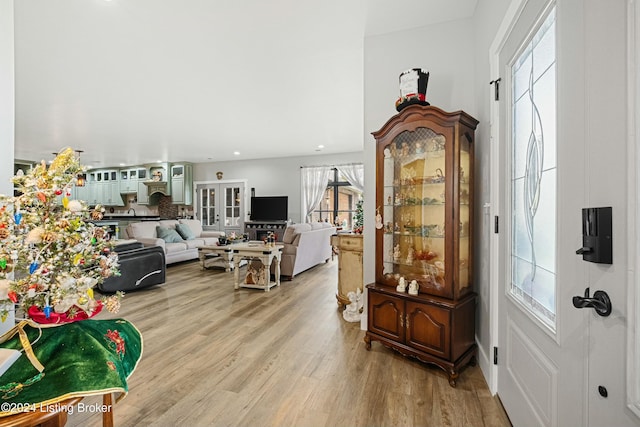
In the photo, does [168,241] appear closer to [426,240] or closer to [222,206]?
[222,206]

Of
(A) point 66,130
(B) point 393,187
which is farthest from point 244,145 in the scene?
(B) point 393,187

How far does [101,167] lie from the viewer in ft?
33.5

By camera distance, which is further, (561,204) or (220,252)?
(220,252)

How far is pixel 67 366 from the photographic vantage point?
0.91 meters

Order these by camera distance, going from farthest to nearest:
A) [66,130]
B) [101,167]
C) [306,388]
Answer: [101,167] → [66,130] → [306,388]

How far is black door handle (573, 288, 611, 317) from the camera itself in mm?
840

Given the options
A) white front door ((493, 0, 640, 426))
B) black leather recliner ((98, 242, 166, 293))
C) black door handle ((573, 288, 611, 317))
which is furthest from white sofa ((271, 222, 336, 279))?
black door handle ((573, 288, 611, 317))

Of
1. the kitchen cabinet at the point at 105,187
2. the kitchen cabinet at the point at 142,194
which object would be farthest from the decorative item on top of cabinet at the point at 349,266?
the kitchen cabinet at the point at 105,187

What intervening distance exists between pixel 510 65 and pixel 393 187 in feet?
3.64

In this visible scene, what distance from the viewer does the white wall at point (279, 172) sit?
8.26m

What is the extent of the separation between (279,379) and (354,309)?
1304 mm

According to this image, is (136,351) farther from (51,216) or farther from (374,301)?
(374,301)

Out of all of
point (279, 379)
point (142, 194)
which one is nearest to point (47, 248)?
point (279, 379)

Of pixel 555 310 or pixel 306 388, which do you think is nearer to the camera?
pixel 555 310
